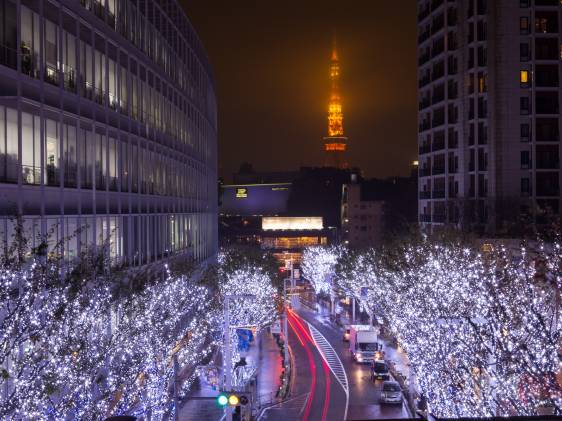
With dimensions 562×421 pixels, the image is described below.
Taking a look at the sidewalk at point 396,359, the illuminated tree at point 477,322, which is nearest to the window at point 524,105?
the illuminated tree at point 477,322

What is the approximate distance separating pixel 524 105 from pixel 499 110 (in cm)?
185

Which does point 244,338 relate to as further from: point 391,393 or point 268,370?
point 391,393

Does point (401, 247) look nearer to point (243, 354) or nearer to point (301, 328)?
point (243, 354)

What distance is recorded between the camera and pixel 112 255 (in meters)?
24.2

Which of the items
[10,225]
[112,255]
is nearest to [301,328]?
[112,255]

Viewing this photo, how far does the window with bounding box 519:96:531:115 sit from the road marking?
75.5 feet

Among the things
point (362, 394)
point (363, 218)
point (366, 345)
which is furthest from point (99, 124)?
point (363, 218)

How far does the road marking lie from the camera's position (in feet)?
111

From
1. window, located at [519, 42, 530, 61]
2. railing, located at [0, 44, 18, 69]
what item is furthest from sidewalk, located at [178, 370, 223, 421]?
window, located at [519, 42, 530, 61]

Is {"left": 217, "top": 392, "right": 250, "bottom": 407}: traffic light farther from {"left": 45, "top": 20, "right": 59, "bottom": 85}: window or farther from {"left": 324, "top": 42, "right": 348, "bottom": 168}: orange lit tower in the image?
{"left": 324, "top": 42, "right": 348, "bottom": 168}: orange lit tower

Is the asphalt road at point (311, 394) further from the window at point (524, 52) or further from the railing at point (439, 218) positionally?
the window at point (524, 52)

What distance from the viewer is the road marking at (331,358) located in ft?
111

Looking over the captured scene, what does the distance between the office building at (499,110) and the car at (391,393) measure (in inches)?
801

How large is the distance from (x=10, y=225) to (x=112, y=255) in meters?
8.37
